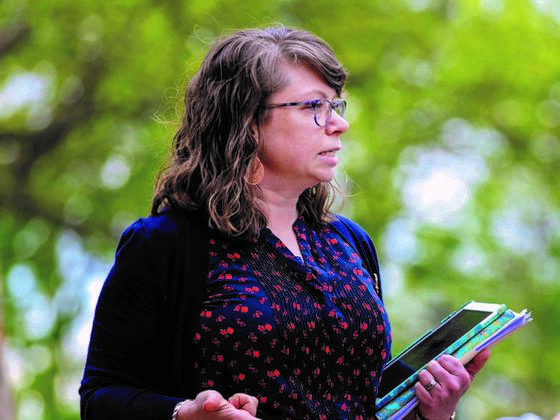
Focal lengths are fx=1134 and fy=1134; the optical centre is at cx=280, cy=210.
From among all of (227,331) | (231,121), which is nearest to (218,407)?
(227,331)

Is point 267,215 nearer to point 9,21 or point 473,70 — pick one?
point 9,21

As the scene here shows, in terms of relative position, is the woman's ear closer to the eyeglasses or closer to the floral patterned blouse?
the eyeglasses

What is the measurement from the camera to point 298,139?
2.66 metres

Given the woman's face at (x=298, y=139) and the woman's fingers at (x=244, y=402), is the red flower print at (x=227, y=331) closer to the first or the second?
the woman's fingers at (x=244, y=402)

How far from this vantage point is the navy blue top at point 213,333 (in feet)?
8.02

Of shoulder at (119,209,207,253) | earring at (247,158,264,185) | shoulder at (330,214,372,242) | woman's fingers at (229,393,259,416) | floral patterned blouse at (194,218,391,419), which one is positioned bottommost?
woman's fingers at (229,393,259,416)

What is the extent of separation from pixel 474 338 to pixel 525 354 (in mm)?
14347

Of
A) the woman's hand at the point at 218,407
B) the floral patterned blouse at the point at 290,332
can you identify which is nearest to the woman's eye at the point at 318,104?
the floral patterned blouse at the point at 290,332

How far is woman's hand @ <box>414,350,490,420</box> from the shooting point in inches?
104

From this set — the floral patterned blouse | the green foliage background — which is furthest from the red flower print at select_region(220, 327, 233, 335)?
the green foliage background

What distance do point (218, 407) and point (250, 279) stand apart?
388 mm

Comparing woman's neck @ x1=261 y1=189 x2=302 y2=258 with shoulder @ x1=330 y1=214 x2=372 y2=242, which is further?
shoulder @ x1=330 y1=214 x2=372 y2=242

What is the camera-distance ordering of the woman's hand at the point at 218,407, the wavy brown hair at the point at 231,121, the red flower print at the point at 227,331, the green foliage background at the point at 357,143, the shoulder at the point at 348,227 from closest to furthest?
the woman's hand at the point at 218,407
the red flower print at the point at 227,331
the wavy brown hair at the point at 231,121
the shoulder at the point at 348,227
the green foliage background at the point at 357,143

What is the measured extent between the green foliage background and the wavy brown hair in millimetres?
7141
